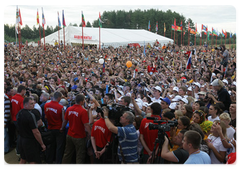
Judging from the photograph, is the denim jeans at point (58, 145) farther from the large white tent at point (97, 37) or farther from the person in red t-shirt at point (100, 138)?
the large white tent at point (97, 37)

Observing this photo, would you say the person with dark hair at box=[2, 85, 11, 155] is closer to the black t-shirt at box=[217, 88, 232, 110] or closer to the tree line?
the black t-shirt at box=[217, 88, 232, 110]

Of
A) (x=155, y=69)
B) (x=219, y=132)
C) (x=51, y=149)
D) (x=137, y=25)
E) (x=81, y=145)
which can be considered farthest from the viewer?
(x=137, y=25)

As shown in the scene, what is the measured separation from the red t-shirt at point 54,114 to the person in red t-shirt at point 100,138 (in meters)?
1.24

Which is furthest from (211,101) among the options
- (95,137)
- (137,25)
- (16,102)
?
Answer: (137,25)

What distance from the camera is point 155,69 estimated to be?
1333cm

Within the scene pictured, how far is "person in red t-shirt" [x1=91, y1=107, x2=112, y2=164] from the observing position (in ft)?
14.0

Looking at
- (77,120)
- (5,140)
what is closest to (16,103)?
(5,140)

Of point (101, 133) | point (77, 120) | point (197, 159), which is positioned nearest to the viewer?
point (197, 159)

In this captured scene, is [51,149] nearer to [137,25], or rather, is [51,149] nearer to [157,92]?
[157,92]

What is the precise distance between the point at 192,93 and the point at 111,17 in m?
83.5

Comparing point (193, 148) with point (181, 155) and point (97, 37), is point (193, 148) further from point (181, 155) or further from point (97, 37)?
point (97, 37)

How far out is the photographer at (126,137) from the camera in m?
3.87

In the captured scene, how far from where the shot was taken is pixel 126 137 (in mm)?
3881

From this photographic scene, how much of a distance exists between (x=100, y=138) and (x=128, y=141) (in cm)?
64
